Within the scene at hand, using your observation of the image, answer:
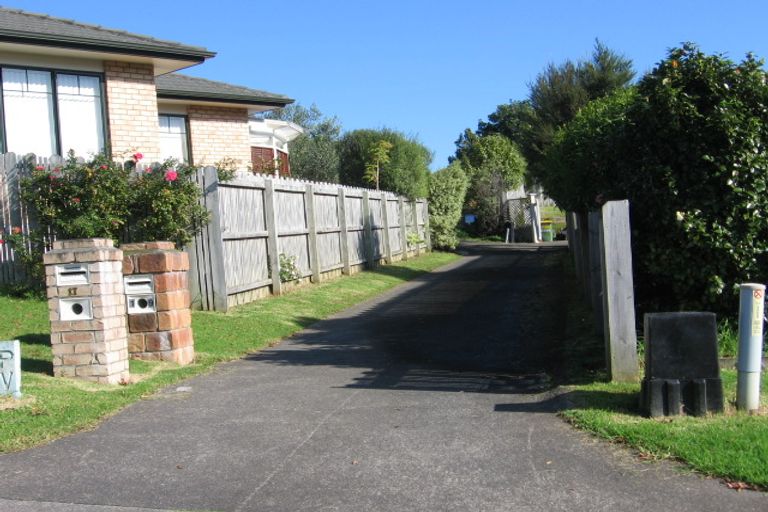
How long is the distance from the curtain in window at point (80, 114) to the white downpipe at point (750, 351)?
11455 millimetres

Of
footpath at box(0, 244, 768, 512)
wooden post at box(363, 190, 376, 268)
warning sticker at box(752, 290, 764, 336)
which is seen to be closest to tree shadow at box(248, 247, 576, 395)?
footpath at box(0, 244, 768, 512)

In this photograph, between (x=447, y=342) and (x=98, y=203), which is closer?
(x=447, y=342)

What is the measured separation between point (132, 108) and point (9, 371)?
9234 millimetres

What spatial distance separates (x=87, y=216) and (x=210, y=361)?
3.42m

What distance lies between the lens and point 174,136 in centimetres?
1869

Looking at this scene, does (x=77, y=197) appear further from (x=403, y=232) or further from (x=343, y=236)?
(x=403, y=232)

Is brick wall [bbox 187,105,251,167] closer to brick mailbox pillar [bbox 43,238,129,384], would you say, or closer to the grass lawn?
the grass lawn

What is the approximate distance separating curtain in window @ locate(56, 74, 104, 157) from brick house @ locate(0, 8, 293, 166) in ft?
0.06

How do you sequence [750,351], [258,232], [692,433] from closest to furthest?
[692,433]
[750,351]
[258,232]

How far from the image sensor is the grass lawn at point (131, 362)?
5.90 meters

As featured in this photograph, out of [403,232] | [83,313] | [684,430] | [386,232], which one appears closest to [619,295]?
[684,430]

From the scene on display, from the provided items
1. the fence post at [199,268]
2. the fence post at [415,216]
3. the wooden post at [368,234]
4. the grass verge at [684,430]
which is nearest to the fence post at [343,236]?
the wooden post at [368,234]

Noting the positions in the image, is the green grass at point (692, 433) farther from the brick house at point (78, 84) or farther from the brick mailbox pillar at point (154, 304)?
the brick house at point (78, 84)

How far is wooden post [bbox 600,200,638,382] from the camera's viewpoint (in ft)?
21.6
